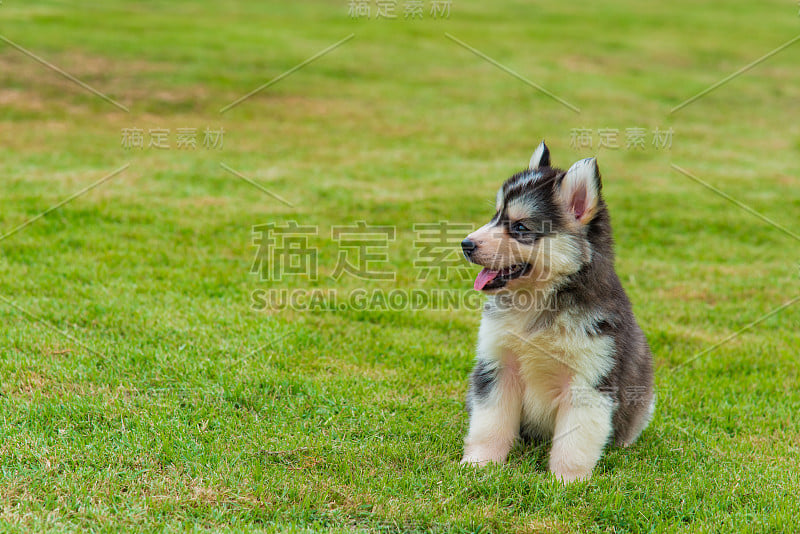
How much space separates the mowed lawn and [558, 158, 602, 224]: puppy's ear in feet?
3.56

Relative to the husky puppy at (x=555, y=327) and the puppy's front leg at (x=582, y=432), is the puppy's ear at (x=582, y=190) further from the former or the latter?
the puppy's front leg at (x=582, y=432)

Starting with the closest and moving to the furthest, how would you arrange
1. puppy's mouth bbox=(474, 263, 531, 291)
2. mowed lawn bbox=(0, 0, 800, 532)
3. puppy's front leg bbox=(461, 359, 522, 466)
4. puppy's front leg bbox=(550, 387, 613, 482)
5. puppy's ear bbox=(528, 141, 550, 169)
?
mowed lawn bbox=(0, 0, 800, 532) < puppy's front leg bbox=(550, 387, 613, 482) < puppy's mouth bbox=(474, 263, 531, 291) < puppy's front leg bbox=(461, 359, 522, 466) < puppy's ear bbox=(528, 141, 550, 169)

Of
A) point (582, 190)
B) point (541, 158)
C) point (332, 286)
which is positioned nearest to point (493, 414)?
point (582, 190)

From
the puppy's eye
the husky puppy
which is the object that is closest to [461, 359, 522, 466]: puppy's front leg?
the husky puppy

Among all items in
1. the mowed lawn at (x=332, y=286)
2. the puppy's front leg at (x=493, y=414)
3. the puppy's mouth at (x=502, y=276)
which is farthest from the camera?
the puppy's front leg at (x=493, y=414)

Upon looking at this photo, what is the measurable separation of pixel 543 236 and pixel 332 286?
3.98 meters

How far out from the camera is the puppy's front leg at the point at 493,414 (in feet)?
16.0

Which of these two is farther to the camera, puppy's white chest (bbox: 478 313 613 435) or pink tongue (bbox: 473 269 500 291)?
pink tongue (bbox: 473 269 500 291)

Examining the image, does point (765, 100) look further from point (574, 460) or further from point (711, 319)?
point (574, 460)

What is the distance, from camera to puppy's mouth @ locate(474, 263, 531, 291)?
4754 mm

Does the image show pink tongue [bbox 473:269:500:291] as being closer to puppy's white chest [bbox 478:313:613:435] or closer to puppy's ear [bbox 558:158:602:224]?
puppy's white chest [bbox 478:313:613:435]

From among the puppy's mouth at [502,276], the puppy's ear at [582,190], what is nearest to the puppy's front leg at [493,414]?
the puppy's mouth at [502,276]

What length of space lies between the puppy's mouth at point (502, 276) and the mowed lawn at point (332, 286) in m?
1.12

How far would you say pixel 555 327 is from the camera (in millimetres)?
4707
